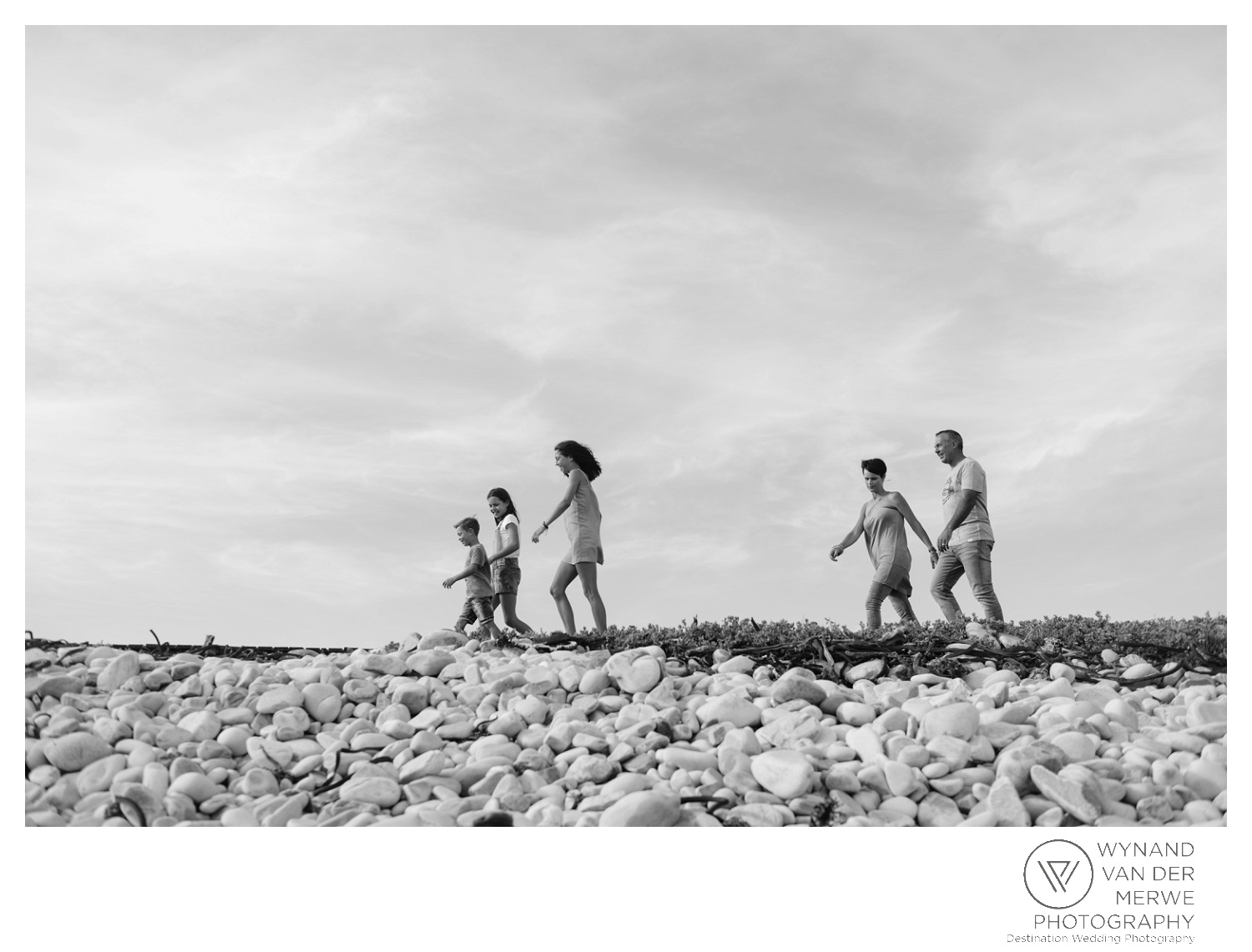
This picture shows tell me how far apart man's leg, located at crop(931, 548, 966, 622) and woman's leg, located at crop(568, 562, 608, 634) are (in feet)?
10.0

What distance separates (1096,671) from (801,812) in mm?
3110

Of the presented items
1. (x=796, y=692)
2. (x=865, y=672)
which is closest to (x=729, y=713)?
(x=796, y=692)

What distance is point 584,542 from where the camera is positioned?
30.2ft

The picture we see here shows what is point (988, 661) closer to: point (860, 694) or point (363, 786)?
point (860, 694)

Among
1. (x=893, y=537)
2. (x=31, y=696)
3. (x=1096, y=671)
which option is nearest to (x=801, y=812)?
(x=1096, y=671)

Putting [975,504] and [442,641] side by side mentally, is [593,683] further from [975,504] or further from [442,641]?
[975,504]

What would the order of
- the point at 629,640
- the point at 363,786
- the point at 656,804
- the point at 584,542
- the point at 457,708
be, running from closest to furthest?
the point at 656,804
the point at 363,786
the point at 457,708
the point at 629,640
the point at 584,542

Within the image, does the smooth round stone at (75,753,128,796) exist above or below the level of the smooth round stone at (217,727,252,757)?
below

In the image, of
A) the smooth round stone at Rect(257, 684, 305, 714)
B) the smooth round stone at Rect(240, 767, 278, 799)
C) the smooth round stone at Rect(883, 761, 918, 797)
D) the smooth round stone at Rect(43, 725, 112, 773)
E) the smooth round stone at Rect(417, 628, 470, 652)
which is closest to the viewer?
the smooth round stone at Rect(883, 761, 918, 797)

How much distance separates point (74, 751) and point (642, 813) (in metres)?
2.85

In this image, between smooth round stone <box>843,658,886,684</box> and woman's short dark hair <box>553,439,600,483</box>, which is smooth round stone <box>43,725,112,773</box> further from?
woman's short dark hair <box>553,439,600,483</box>

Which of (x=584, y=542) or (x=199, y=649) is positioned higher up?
(x=584, y=542)

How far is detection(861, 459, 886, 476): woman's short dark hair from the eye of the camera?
404 inches
